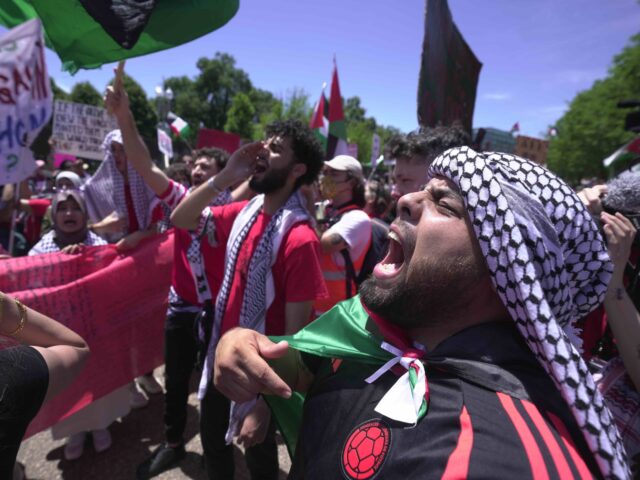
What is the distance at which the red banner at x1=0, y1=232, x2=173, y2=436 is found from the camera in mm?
2604

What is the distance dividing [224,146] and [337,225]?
4.89m

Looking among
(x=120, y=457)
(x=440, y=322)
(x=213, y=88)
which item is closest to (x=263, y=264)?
(x=440, y=322)

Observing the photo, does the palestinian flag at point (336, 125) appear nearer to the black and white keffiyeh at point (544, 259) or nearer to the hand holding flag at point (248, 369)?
the black and white keffiyeh at point (544, 259)

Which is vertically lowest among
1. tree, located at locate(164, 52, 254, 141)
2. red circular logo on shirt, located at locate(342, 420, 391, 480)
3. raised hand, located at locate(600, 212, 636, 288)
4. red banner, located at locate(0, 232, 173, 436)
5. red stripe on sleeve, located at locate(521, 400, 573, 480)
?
red banner, located at locate(0, 232, 173, 436)

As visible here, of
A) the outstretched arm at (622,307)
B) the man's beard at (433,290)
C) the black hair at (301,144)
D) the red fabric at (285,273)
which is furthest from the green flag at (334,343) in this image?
the black hair at (301,144)

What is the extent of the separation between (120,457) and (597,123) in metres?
34.1

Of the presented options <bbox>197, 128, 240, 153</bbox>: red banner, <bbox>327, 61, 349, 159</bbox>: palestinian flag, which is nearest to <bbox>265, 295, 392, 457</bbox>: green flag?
<bbox>327, 61, 349, 159</bbox>: palestinian flag

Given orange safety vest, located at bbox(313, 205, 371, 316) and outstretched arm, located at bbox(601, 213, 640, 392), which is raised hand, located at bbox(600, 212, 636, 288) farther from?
orange safety vest, located at bbox(313, 205, 371, 316)

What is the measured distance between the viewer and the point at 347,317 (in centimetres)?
134

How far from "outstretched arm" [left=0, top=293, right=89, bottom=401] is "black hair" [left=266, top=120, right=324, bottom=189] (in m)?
1.53

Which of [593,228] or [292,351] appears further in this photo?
[292,351]

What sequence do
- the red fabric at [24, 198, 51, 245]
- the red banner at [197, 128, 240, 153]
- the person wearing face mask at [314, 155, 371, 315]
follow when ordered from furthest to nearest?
the red banner at [197, 128, 240, 153]
the red fabric at [24, 198, 51, 245]
the person wearing face mask at [314, 155, 371, 315]

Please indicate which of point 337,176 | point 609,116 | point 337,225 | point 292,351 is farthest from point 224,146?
point 609,116

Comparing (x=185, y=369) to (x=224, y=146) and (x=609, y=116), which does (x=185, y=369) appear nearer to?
(x=224, y=146)
